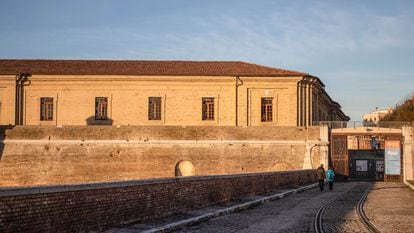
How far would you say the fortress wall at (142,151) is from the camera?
141 ft

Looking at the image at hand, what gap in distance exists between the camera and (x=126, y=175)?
42750 millimetres

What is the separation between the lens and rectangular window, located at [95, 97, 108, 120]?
4832 centimetres

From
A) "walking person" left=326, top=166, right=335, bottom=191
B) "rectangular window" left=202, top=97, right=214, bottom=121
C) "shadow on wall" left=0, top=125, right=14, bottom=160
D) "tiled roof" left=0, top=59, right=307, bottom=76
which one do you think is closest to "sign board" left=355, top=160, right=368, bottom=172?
"tiled roof" left=0, top=59, right=307, bottom=76

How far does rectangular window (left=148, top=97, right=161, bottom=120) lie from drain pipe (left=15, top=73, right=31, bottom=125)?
30.9ft

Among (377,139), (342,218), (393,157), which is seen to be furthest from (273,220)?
(377,139)

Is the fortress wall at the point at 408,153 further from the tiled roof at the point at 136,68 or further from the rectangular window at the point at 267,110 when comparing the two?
the rectangular window at the point at 267,110

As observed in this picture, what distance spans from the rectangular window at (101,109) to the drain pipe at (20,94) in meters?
5.45

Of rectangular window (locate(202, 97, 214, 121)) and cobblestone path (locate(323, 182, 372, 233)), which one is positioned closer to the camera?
cobblestone path (locate(323, 182, 372, 233))

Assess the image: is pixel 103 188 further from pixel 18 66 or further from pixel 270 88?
pixel 18 66

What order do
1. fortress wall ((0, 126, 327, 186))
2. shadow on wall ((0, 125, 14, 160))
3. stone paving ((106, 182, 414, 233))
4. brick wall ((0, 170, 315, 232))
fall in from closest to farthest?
brick wall ((0, 170, 315, 232)) → stone paving ((106, 182, 414, 233)) → fortress wall ((0, 126, 327, 186)) → shadow on wall ((0, 125, 14, 160))

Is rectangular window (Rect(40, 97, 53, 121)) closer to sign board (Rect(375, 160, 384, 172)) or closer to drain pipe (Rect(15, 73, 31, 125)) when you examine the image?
drain pipe (Rect(15, 73, 31, 125))

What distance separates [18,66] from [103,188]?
129 feet

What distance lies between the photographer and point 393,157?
44.3m

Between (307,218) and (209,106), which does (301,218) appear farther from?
(209,106)
